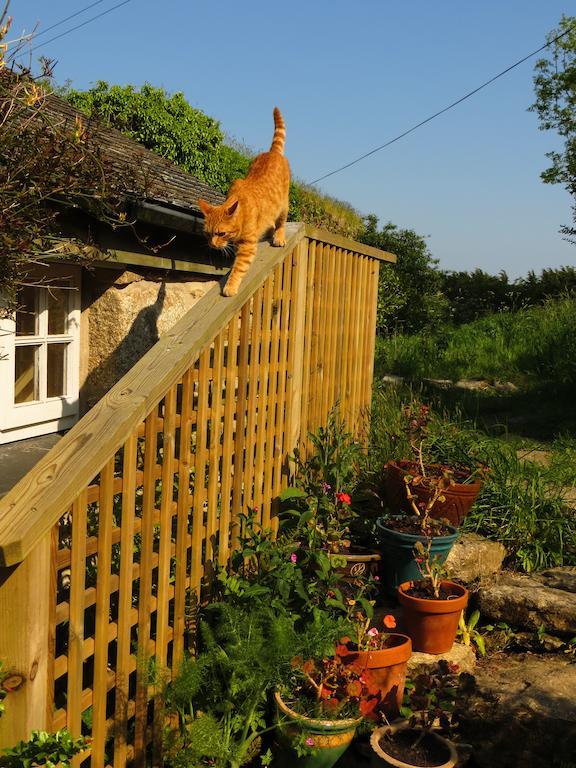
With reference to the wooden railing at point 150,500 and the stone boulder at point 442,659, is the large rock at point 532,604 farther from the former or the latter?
the wooden railing at point 150,500

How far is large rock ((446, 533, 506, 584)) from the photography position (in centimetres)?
430

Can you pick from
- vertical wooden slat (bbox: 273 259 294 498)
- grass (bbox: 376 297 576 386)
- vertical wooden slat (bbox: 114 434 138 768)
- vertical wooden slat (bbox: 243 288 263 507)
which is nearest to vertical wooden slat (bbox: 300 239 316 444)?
vertical wooden slat (bbox: 273 259 294 498)

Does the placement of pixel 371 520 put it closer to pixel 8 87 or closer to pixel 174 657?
pixel 174 657

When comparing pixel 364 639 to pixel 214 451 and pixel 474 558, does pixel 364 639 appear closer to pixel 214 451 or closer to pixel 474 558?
pixel 214 451

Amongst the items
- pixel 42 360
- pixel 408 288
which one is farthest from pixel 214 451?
pixel 408 288

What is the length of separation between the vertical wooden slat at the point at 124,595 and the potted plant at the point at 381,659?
1.01 metres

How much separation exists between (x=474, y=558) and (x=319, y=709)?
1.76 metres

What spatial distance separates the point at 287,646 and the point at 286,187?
2728 mm

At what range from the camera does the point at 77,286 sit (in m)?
4.74

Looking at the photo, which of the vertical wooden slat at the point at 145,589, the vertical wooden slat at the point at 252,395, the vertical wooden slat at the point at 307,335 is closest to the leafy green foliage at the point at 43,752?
the vertical wooden slat at the point at 145,589

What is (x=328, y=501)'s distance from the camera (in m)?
3.96

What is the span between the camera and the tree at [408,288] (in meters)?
14.6

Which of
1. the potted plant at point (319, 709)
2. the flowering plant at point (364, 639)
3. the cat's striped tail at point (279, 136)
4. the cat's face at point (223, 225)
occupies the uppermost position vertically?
the cat's striped tail at point (279, 136)

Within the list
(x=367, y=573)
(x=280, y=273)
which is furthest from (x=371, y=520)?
(x=280, y=273)
